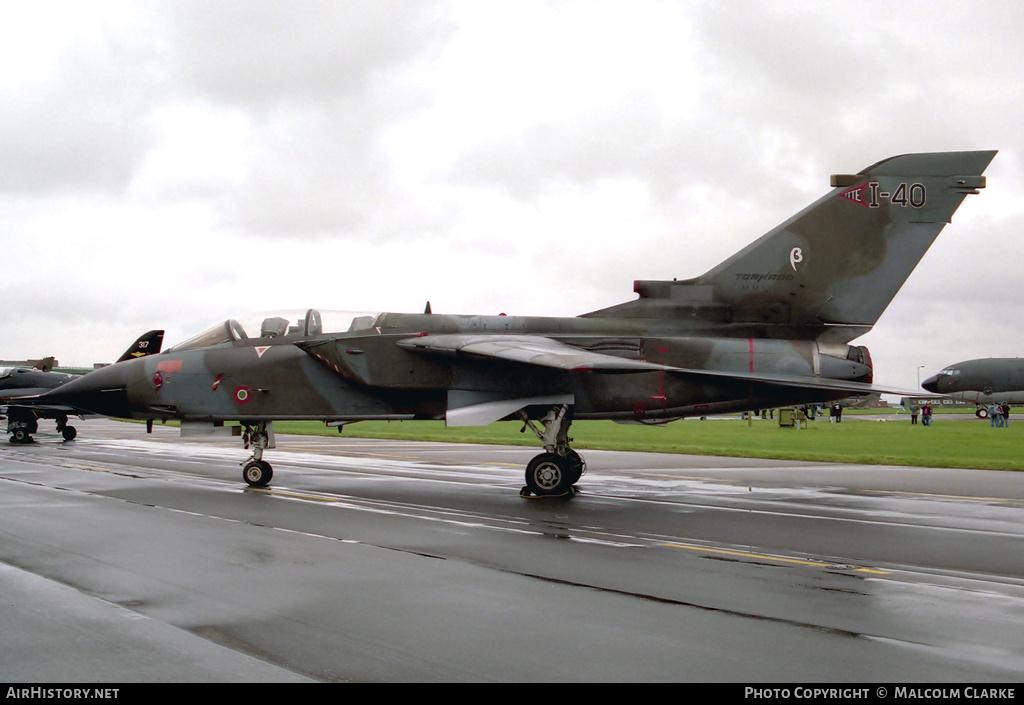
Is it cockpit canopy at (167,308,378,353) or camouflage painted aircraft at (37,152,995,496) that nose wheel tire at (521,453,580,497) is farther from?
cockpit canopy at (167,308,378,353)

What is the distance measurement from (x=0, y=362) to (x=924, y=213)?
105236 millimetres

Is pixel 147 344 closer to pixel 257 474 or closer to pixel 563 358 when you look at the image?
pixel 257 474

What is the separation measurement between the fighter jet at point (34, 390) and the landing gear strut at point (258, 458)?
17.3 m

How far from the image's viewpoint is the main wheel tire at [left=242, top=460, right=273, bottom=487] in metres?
14.7

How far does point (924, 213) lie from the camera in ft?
46.4

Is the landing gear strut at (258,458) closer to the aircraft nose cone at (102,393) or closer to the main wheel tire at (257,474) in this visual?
the main wheel tire at (257,474)

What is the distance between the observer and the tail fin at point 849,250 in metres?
14.1

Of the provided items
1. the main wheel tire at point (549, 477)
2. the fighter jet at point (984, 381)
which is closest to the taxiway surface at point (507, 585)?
the main wheel tire at point (549, 477)

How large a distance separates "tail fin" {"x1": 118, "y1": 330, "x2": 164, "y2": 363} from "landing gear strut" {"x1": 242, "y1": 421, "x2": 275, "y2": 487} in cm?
2049

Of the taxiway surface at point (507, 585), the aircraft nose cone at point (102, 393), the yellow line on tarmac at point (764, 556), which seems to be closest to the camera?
the taxiway surface at point (507, 585)

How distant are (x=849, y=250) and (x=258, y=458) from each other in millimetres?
11377

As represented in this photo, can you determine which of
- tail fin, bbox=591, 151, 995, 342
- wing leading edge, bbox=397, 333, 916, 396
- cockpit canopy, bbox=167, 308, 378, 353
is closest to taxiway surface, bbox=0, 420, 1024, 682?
wing leading edge, bbox=397, 333, 916, 396
